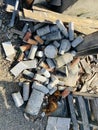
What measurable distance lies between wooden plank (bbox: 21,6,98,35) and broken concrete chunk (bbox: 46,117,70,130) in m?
Result: 1.93

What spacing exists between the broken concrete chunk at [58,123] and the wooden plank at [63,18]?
1.93 meters

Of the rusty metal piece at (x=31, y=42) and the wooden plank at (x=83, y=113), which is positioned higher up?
the rusty metal piece at (x=31, y=42)

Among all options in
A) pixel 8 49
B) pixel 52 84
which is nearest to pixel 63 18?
pixel 8 49

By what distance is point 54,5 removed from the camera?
6734mm

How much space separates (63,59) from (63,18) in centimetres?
83

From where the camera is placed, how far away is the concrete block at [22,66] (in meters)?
6.52

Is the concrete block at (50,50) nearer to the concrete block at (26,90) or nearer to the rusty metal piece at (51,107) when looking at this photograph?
the concrete block at (26,90)

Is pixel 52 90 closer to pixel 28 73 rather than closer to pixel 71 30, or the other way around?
pixel 28 73

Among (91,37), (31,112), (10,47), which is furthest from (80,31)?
(31,112)

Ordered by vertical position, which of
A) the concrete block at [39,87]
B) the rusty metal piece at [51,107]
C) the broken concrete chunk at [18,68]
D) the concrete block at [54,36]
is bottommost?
the rusty metal piece at [51,107]

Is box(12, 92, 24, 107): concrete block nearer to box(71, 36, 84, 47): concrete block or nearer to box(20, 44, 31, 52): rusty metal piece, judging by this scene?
box(20, 44, 31, 52): rusty metal piece

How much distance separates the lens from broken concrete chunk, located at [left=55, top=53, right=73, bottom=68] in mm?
6609

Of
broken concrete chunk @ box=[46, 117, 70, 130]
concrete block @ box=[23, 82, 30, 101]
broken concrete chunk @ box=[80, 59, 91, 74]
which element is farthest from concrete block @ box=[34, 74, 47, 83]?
broken concrete chunk @ box=[80, 59, 91, 74]

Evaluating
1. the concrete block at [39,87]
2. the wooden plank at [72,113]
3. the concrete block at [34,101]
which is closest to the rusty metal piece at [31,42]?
the concrete block at [39,87]
